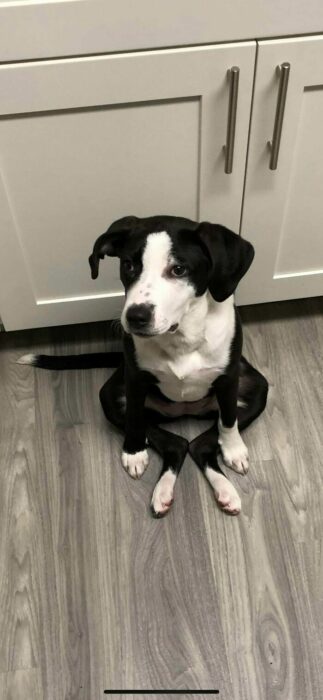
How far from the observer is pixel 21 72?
1077 mm

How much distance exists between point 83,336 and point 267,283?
56cm

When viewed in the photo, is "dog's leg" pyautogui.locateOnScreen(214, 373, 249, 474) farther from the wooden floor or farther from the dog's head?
the dog's head

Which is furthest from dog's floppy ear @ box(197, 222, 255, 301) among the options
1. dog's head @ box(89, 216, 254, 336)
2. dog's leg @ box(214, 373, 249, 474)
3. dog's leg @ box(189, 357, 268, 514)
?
dog's leg @ box(189, 357, 268, 514)

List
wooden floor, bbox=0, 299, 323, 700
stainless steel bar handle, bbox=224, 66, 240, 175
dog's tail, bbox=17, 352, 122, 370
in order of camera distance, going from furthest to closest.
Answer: dog's tail, bbox=17, 352, 122, 370 < wooden floor, bbox=0, 299, 323, 700 < stainless steel bar handle, bbox=224, 66, 240, 175

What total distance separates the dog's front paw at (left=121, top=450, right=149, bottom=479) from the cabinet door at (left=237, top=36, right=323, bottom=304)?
49cm

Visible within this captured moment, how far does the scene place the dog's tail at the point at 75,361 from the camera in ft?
5.27

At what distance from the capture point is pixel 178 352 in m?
1.18

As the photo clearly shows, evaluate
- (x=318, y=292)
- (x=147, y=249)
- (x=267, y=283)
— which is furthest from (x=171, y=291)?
(x=318, y=292)

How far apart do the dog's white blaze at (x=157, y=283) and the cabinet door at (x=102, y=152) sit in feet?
1.06

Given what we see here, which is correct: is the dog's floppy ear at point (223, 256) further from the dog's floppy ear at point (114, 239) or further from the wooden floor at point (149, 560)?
the wooden floor at point (149, 560)

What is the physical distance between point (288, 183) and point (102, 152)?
1.36 ft

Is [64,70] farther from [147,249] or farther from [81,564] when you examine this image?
[81,564]

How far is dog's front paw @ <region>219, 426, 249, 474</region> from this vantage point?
1427 mm

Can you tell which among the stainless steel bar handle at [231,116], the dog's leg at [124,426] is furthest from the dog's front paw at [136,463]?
the stainless steel bar handle at [231,116]
